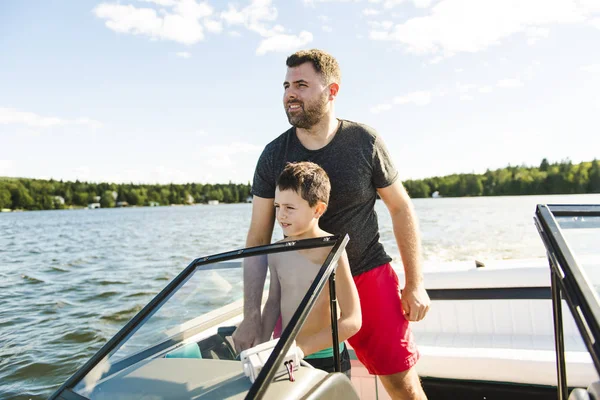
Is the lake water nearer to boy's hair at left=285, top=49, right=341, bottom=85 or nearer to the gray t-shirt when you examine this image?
the gray t-shirt

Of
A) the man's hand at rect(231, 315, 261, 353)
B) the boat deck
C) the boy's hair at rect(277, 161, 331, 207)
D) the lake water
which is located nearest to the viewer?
the man's hand at rect(231, 315, 261, 353)

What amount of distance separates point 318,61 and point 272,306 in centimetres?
111

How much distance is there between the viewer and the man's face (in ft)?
7.23

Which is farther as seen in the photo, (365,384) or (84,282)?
(84,282)

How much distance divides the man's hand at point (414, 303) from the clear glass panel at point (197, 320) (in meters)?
0.78

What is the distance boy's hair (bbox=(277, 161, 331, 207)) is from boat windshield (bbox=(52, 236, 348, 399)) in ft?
1.09

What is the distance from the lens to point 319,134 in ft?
7.50

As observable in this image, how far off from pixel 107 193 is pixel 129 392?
74.9 meters

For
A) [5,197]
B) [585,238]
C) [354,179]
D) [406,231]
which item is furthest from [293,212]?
[5,197]

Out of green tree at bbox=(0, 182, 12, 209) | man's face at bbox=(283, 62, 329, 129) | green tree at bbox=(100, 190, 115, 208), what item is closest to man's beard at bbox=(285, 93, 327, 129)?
man's face at bbox=(283, 62, 329, 129)

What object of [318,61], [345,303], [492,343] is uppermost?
[318,61]

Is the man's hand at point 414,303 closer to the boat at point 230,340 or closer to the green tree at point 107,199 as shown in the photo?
the boat at point 230,340

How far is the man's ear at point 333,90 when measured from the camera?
2.30m

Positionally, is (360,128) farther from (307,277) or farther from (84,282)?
(84,282)
